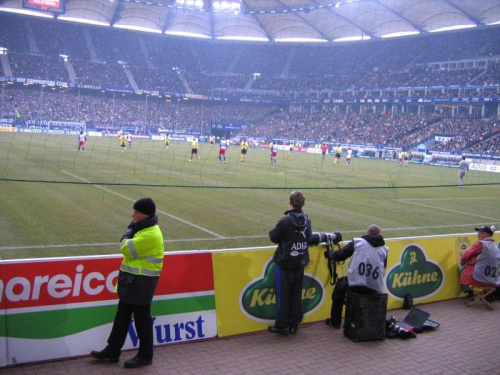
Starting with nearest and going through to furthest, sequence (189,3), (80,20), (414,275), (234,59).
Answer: (414,275) → (189,3) → (80,20) → (234,59)

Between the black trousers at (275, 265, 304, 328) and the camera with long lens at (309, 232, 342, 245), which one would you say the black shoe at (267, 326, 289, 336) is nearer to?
the black trousers at (275, 265, 304, 328)

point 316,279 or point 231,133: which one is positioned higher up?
point 231,133

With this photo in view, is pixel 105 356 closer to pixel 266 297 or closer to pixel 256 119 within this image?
pixel 266 297

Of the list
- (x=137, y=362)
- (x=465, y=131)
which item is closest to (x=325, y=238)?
(x=137, y=362)

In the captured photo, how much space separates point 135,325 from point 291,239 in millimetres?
2454

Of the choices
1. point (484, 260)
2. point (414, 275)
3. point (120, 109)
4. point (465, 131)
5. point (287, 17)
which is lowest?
point (414, 275)

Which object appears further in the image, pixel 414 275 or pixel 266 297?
pixel 414 275

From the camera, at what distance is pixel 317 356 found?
668cm

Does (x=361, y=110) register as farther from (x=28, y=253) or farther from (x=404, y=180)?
(x=28, y=253)

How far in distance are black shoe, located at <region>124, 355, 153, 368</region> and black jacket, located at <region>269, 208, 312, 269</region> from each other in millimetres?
2266

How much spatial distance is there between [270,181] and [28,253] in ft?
59.6

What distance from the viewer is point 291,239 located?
23.4 feet

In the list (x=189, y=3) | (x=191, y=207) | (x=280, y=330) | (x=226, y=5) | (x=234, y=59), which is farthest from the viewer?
(x=234, y=59)

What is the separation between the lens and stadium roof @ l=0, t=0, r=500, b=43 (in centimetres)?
6894
